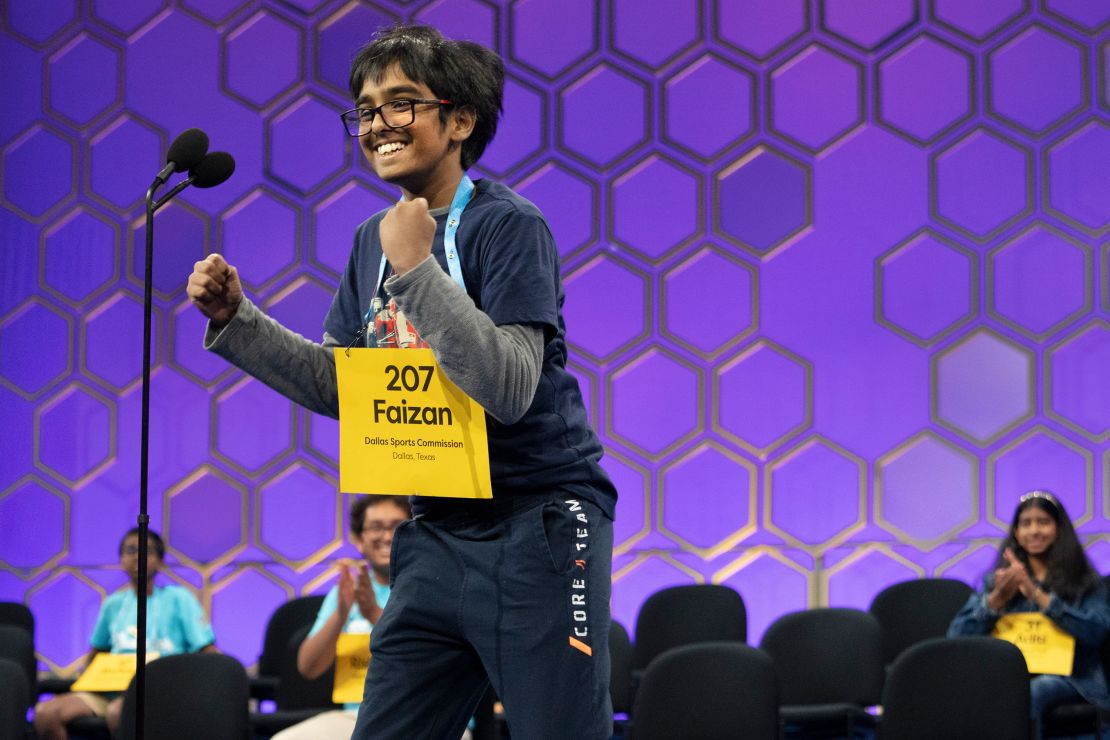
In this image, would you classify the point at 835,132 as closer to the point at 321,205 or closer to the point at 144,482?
the point at 321,205

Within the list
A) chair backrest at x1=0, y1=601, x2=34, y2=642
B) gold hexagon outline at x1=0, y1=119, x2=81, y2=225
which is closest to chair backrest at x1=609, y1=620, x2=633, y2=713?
chair backrest at x1=0, y1=601, x2=34, y2=642

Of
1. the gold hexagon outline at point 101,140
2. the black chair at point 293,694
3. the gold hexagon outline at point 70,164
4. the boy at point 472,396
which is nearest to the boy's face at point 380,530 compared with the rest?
the black chair at point 293,694

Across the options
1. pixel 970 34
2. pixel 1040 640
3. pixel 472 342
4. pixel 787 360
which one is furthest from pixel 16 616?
pixel 970 34

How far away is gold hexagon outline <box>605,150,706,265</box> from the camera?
5.73m

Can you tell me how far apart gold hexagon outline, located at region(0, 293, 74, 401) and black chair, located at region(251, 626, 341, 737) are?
205cm

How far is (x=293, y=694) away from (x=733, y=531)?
205 centimetres

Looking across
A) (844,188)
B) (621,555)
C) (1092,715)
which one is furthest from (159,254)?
(1092,715)

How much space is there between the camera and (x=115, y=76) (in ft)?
19.5

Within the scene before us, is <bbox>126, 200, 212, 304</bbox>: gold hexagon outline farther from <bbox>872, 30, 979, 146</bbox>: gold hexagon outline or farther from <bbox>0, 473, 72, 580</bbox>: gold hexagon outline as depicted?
<bbox>872, 30, 979, 146</bbox>: gold hexagon outline

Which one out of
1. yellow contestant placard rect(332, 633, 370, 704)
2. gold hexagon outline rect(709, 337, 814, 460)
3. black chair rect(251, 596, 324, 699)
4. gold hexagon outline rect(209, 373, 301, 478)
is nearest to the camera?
yellow contestant placard rect(332, 633, 370, 704)

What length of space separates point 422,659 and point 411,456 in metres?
0.24

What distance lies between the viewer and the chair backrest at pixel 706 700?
353 cm

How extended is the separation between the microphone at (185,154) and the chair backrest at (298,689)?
224 cm

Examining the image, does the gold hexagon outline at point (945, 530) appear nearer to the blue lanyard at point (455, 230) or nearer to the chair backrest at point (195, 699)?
the chair backrest at point (195, 699)
